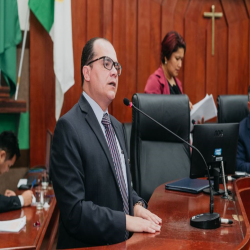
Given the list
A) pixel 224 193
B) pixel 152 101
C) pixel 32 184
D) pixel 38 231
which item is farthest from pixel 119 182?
pixel 32 184

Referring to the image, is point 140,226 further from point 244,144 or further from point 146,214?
point 244,144

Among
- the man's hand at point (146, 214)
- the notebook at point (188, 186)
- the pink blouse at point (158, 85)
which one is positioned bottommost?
the man's hand at point (146, 214)

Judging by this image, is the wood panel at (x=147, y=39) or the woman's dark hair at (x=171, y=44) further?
the wood panel at (x=147, y=39)

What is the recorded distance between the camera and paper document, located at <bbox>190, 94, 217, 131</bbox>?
3.06 meters

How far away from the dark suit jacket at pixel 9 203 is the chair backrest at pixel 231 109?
1759 millimetres

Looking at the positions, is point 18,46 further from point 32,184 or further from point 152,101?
point 152,101

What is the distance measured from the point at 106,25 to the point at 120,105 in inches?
31.9

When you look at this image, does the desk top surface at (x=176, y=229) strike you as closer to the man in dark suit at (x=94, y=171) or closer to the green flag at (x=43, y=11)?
the man in dark suit at (x=94, y=171)

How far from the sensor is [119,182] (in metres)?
1.55

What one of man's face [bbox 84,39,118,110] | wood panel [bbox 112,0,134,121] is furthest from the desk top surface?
wood panel [bbox 112,0,134,121]

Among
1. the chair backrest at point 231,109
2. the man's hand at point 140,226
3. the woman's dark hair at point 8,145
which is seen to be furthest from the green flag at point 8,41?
the man's hand at point 140,226

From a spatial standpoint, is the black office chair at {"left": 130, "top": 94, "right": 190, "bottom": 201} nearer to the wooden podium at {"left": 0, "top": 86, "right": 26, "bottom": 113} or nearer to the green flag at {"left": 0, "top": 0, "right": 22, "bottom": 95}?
the wooden podium at {"left": 0, "top": 86, "right": 26, "bottom": 113}

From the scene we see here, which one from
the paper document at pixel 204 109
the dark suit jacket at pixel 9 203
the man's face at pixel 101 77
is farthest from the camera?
the paper document at pixel 204 109

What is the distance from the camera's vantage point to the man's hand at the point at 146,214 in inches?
57.7
